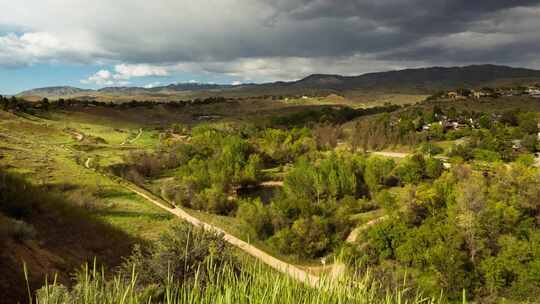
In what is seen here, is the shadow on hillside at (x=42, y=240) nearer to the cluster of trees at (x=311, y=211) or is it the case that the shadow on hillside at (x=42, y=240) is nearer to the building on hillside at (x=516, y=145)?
the cluster of trees at (x=311, y=211)

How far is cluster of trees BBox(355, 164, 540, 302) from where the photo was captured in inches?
1009

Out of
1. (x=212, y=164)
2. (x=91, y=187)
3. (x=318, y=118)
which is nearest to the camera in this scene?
(x=91, y=187)

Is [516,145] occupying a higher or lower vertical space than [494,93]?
lower

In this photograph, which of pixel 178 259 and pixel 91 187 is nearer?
pixel 178 259

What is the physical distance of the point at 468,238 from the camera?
1157 inches

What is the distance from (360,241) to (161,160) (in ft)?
123

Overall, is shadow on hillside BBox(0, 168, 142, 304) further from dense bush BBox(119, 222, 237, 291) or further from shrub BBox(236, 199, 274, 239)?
shrub BBox(236, 199, 274, 239)

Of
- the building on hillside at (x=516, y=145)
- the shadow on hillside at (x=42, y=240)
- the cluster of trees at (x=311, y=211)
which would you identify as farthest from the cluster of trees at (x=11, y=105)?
the building on hillside at (x=516, y=145)

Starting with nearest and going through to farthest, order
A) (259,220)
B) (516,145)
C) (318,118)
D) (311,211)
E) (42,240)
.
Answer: (42,240) < (259,220) < (311,211) < (516,145) < (318,118)

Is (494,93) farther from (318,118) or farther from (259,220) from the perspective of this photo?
(259,220)

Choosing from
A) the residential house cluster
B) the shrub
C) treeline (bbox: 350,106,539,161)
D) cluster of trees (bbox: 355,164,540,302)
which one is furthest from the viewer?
the residential house cluster

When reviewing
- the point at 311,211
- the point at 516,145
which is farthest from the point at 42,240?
the point at 516,145

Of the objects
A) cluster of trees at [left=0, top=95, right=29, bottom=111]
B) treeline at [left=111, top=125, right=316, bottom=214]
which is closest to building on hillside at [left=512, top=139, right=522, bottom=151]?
treeline at [left=111, top=125, right=316, bottom=214]

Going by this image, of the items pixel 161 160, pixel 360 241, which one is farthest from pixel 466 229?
pixel 161 160
